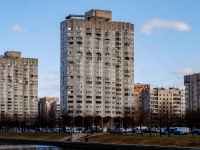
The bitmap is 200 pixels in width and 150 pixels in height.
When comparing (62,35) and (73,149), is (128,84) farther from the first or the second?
(73,149)

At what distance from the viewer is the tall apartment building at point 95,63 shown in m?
165

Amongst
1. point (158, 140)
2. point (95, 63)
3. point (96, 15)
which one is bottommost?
point (158, 140)

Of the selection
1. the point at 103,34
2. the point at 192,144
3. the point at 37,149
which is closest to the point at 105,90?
the point at 103,34

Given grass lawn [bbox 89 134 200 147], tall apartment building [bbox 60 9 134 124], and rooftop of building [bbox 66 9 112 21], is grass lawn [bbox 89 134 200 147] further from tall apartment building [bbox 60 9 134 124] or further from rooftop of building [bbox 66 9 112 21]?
rooftop of building [bbox 66 9 112 21]

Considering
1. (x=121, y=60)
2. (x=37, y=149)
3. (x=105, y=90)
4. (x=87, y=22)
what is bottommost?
(x=37, y=149)

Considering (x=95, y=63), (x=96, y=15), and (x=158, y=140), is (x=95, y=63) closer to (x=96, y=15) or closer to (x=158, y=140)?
(x=96, y=15)

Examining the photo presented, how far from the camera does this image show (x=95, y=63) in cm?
16688

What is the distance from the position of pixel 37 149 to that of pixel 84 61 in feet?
272

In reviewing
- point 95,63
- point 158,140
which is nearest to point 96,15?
point 95,63

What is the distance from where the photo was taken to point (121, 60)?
173 meters

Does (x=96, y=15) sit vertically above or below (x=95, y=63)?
above

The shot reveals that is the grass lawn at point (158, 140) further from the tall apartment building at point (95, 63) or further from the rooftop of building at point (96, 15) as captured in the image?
the rooftop of building at point (96, 15)

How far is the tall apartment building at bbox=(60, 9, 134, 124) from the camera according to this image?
16475 centimetres

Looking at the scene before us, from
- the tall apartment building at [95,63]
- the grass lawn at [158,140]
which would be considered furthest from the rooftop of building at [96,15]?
the grass lawn at [158,140]
